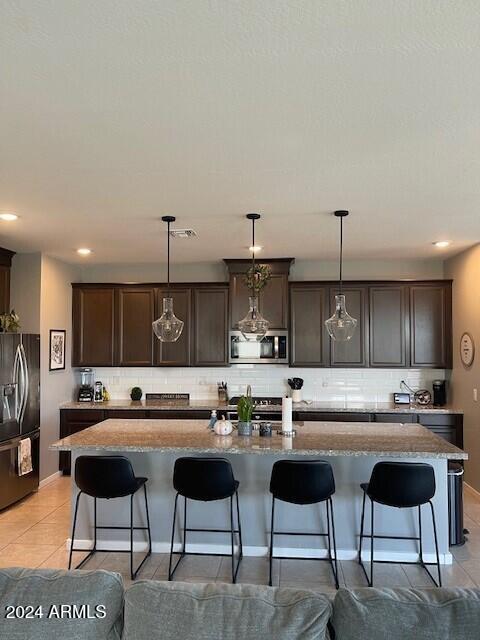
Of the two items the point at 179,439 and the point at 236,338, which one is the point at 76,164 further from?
the point at 236,338

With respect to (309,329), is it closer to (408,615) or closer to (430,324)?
(430,324)

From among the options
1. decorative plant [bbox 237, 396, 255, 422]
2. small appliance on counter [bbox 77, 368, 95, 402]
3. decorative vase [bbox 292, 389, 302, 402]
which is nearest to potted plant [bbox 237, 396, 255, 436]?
decorative plant [bbox 237, 396, 255, 422]

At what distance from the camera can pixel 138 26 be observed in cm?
162

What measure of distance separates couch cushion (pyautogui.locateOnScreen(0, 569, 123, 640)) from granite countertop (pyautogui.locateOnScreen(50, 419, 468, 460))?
1864 mm

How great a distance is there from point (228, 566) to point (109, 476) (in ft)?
3.66

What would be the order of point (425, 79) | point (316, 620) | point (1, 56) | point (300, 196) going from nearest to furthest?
point (316, 620)
point (1, 56)
point (425, 79)
point (300, 196)

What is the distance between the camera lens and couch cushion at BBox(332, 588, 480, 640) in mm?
1346

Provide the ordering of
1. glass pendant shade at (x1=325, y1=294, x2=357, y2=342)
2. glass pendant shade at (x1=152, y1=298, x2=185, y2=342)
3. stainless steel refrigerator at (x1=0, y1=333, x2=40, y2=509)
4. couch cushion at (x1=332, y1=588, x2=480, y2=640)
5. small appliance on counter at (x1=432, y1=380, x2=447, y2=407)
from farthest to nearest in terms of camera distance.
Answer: small appliance on counter at (x1=432, y1=380, x2=447, y2=407) < stainless steel refrigerator at (x1=0, y1=333, x2=40, y2=509) < glass pendant shade at (x1=152, y1=298, x2=185, y2=342) < glass pendant shade at (x1=325, y1=294, x2=357, y2=342) < couch cushion at (x1=332, y1=588, x2=480, y2=640)

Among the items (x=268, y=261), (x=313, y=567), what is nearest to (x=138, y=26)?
(x=313, y=567)

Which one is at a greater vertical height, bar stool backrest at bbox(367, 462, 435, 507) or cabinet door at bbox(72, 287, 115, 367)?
cabinet door at bbox(72, 287, 115, 367)

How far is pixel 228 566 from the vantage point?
3545 millimetres

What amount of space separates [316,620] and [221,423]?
2556 mm

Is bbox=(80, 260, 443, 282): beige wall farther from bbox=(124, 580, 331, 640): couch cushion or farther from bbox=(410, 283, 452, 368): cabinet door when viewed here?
bbox=(124, 580, 331, 640): couch cushion

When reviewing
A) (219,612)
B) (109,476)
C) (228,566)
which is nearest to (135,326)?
(109,476)
